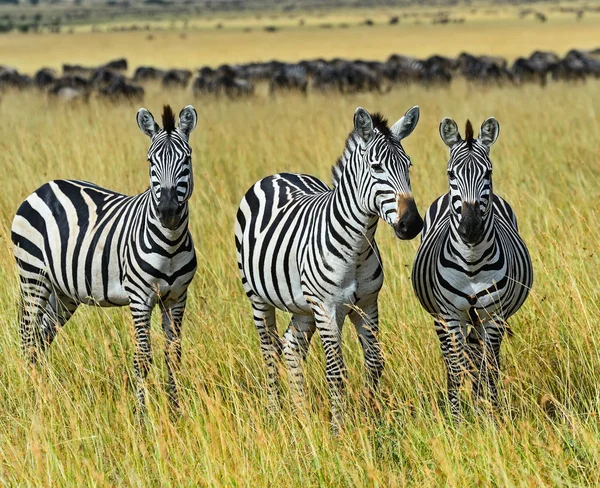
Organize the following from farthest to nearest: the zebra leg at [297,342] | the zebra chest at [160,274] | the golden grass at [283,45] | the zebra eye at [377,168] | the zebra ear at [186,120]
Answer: the golden grass at [283,45] → the zebra leg at [297,342] → the zebra ear at [186,120] → the zebra chest at [160,274] → the zebra eye at [377,168]

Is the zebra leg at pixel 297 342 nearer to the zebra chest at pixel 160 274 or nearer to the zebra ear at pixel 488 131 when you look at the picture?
the zebra chest at pixel 160 274

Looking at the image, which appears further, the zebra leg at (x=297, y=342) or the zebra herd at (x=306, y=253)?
the zebra leg at (x=297, y=342)

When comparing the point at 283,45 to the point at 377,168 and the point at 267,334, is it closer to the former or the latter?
the point at 267,334

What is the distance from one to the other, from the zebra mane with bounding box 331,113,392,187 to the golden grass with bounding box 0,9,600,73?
38060mm

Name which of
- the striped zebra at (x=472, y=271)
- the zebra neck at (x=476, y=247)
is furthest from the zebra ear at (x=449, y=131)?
the zebra neck at (x=476, y=247)

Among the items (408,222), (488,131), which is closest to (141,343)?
(408,222)

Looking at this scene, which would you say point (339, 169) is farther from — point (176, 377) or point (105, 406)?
point (105, 406)

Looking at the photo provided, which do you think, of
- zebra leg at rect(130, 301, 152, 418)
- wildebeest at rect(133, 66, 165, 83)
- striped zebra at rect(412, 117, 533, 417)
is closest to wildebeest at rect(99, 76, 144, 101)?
wildebeest at rect(133, 66, 165, 83)

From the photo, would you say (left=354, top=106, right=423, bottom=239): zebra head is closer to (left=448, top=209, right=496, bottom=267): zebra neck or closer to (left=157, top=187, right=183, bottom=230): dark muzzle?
(left=448, top=209, right=496, bottom=267): zebra neck

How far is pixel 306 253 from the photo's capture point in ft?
14.1

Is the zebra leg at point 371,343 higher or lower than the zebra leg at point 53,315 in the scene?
lower

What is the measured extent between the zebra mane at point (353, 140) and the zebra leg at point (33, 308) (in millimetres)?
1896

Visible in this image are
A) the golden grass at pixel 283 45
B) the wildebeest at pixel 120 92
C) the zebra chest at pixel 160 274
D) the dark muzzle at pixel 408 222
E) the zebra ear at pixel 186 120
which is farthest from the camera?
the golden grass at pixel 283 45

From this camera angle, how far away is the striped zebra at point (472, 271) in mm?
4039
